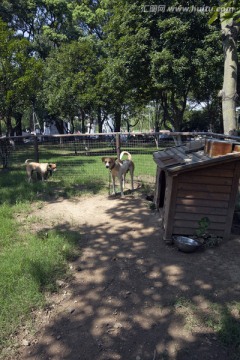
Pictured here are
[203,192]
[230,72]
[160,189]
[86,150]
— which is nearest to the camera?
[203,192]

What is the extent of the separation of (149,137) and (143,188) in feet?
8.26

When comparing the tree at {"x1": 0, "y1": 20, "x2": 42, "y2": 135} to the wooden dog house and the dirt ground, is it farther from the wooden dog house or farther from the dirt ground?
the wooden dog house

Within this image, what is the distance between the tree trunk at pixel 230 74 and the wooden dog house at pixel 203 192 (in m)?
1.88

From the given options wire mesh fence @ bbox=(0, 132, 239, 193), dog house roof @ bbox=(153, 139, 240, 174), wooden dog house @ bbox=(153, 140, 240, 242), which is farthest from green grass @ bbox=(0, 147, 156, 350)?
dog house roof @ bbox=(153, 139, 240, 174)

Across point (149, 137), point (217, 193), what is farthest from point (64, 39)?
point (217, 193)

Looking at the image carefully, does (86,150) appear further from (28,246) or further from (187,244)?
(187,244)

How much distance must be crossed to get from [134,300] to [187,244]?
4.43 feet

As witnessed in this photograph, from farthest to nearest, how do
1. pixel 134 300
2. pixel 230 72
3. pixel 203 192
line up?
pixel 230 72, pixel 203 192, pixel 134 300

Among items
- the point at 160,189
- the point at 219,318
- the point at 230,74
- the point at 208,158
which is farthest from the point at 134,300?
the point at 230,74

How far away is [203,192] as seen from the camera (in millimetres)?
4680

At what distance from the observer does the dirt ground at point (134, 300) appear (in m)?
2.77

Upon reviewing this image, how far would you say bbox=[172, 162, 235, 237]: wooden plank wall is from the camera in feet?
15.1

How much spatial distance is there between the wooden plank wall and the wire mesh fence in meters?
4.74

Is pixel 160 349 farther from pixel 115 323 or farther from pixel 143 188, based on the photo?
pixel 143 188
